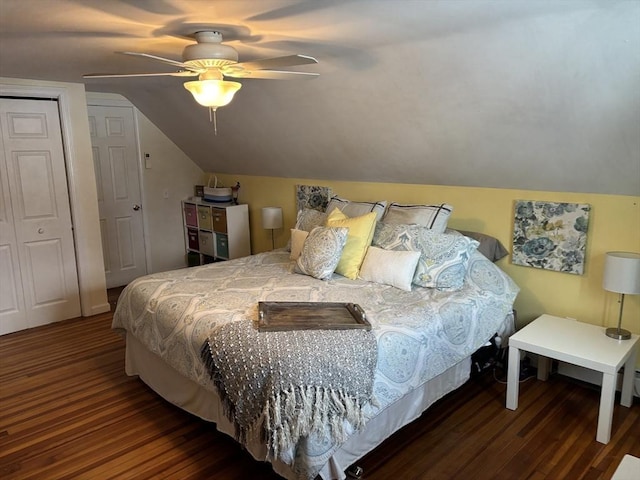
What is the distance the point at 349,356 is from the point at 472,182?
1898 mm

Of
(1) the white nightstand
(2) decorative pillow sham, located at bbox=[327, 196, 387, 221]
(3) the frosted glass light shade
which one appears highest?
(3) the frosted glass light shade

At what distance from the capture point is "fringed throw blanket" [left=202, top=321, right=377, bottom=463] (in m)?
1.90

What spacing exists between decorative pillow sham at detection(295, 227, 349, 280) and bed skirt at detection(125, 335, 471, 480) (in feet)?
3.17

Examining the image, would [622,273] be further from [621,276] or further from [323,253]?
[323,253]

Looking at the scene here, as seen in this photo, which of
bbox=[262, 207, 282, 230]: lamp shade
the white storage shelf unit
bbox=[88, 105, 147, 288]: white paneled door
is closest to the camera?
bbox=[262, 207, 282, 230]: lamp shade

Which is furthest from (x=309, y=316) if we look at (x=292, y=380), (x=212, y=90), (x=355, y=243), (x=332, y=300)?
(x=212, y=90)

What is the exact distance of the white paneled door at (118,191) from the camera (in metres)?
4.85

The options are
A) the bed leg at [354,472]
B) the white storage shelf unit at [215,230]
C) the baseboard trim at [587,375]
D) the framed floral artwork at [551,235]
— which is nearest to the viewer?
the bed leg at [354,472]

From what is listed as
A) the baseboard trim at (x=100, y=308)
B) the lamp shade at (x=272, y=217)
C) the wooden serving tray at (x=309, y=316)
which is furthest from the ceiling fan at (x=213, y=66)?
the baseboard trim at (x=100, y=308)

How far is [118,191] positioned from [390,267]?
3.42m

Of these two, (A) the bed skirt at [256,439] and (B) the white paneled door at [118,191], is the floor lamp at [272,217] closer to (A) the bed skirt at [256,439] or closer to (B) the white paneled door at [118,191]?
(B) the white paneled door at [118,191]

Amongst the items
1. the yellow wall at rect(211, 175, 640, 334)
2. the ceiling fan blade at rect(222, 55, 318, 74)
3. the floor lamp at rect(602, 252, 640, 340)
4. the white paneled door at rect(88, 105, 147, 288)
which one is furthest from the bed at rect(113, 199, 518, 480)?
the white paneled door at rect(88, 105, 147, 288)

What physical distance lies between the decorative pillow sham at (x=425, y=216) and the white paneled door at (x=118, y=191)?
3112 mm

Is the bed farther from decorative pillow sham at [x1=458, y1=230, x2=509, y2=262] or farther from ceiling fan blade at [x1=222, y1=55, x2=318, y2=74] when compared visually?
ceiling fan blade at [x1=222, y1=55, x2=318, y2=74]
